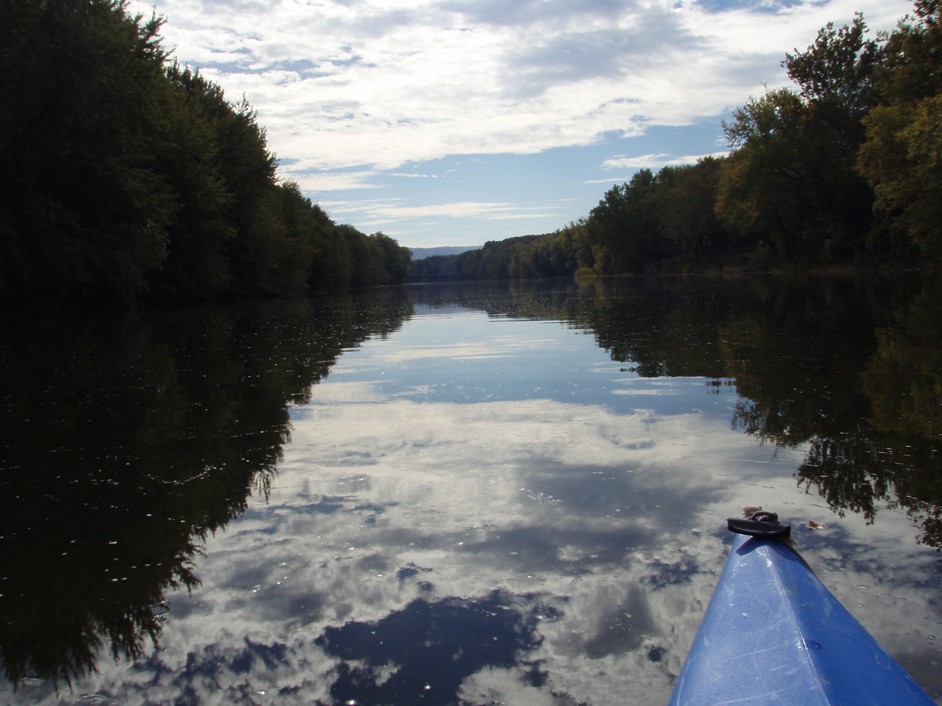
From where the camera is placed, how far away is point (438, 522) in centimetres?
457

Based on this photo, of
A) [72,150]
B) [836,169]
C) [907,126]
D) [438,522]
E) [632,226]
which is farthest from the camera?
[632,226]

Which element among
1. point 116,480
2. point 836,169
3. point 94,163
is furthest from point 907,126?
point 116,480

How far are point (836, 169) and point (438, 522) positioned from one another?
163ft

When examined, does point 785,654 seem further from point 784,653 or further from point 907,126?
point 907,126

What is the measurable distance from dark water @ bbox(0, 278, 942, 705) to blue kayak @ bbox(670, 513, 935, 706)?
0.37m

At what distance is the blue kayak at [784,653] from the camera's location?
6.82ft

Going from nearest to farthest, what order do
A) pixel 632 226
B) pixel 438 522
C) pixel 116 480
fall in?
pixel 438 522
pixel 116 480
pixel 632 226

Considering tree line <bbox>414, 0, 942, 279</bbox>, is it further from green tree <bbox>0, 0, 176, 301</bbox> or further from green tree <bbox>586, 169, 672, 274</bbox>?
green tree <bbox>0, 0, 176, 301</bbox>

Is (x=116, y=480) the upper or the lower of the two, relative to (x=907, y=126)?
lower

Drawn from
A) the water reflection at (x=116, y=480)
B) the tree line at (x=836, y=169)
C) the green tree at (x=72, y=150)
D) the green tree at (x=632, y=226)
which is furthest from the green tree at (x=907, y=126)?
the green tree at (x=632, y=226)

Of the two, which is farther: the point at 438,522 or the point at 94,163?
the point at 94,163

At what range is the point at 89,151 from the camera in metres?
24.2

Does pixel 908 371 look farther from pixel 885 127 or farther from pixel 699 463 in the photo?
pixel 885 127

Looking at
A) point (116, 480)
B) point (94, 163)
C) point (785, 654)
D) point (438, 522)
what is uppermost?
point (94, 163)
